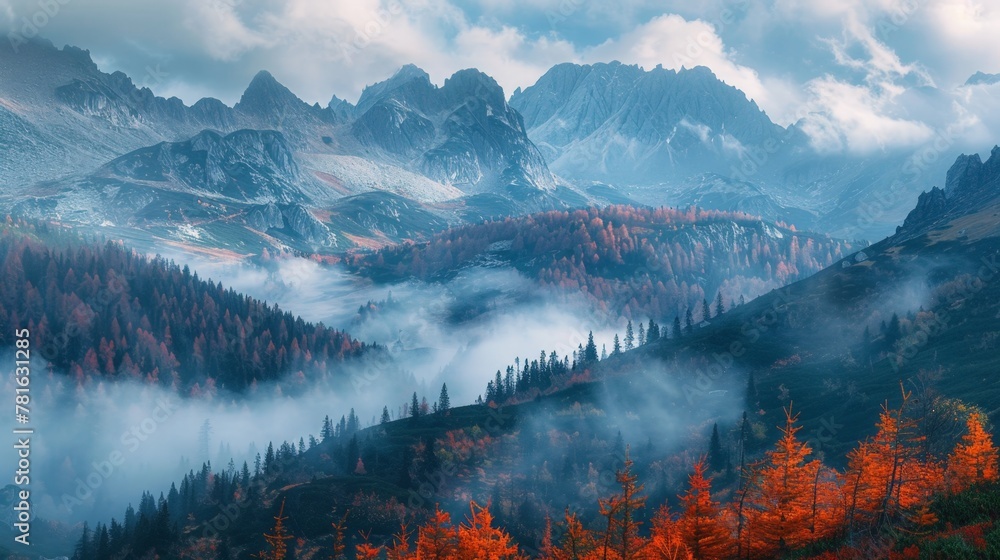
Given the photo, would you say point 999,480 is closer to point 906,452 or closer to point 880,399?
point 906,452

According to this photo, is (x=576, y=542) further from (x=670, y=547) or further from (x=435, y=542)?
(x=435, y=542)

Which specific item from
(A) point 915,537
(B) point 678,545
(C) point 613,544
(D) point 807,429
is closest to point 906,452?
(A) point 915,537

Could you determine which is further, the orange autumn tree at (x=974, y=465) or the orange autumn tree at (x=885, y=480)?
the orange autumn tree at (x=974, y=465)

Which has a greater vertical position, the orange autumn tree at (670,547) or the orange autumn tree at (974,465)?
the orange autumn tree at (974,465)

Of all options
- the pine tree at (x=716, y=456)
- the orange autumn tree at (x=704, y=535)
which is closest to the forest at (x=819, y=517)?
the orange autumn tree at (x=704, y=535)

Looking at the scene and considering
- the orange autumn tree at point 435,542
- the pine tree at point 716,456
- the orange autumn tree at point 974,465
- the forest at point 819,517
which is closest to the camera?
the forest at point 819,517

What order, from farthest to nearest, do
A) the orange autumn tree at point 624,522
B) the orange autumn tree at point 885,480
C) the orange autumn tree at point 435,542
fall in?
the orange autumn tree at point 435,542 < the orange autumn tree at point 885,480 < the orange autumn tree at point 624,522

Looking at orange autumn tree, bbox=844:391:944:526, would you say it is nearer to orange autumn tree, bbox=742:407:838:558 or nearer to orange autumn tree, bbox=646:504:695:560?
orange autumn tree, bbox=742:407:838:558

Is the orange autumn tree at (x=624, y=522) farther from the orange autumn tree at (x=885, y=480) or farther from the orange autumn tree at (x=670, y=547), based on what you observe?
the orange autumn tree at (x=885, y=480)
